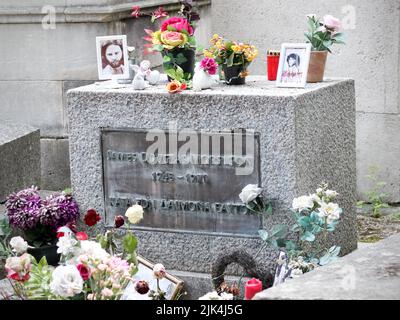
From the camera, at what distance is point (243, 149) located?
5898 mm

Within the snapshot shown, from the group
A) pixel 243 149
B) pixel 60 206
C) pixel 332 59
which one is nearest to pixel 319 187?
pixel 243 149

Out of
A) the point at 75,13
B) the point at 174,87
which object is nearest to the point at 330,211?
the point at 174,87

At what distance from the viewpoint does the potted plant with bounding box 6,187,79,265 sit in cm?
620

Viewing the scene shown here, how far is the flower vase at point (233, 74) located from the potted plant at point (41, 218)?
1.22 m

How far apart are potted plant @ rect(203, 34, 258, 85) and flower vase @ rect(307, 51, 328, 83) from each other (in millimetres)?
341

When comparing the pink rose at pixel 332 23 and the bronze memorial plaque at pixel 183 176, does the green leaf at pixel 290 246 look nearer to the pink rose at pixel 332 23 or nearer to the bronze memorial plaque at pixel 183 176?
the bronze memorial plaque at pixel 183 176

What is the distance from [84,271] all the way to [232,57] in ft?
6.74

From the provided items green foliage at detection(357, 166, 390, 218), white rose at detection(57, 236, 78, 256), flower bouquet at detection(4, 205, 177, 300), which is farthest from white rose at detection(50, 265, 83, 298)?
green foliage at detection(357, 166, 390, 218)

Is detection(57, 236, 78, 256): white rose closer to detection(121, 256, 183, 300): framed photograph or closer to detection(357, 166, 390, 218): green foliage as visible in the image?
detection(121, 256, 183, 300): framed photograph

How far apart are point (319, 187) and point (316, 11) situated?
3144 millimetres

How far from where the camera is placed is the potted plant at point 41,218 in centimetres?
620

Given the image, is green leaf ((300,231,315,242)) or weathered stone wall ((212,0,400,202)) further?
weathered stone wall ((212,0,400,202))

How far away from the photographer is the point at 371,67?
337 inches
